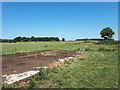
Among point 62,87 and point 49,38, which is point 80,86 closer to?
point 62,87

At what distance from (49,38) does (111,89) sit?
228 ft

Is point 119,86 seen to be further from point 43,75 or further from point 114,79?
point 43,75

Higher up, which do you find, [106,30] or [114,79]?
[106,30]

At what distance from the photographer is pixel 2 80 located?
399cm

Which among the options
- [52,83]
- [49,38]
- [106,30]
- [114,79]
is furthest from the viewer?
[49,38]

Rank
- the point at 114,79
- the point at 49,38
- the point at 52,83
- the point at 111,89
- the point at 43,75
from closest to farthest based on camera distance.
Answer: the point at 111,89 < the point at 52,83 < the point at 114,79 < the point at 43,75 < the point at 49,38

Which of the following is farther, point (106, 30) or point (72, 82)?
point (106, 30)

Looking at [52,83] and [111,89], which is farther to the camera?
[52,83]

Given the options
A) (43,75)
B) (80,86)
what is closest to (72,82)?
(80,86)

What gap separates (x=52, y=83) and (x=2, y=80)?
200 cm

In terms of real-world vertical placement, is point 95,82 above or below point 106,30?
below

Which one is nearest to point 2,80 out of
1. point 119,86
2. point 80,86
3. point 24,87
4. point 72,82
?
point 24,87

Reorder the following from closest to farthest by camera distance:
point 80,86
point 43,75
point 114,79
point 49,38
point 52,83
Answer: point 80,86 → point 52,83 → point 114,79 → point 43,75 → point 49,38

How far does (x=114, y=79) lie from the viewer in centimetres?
395
